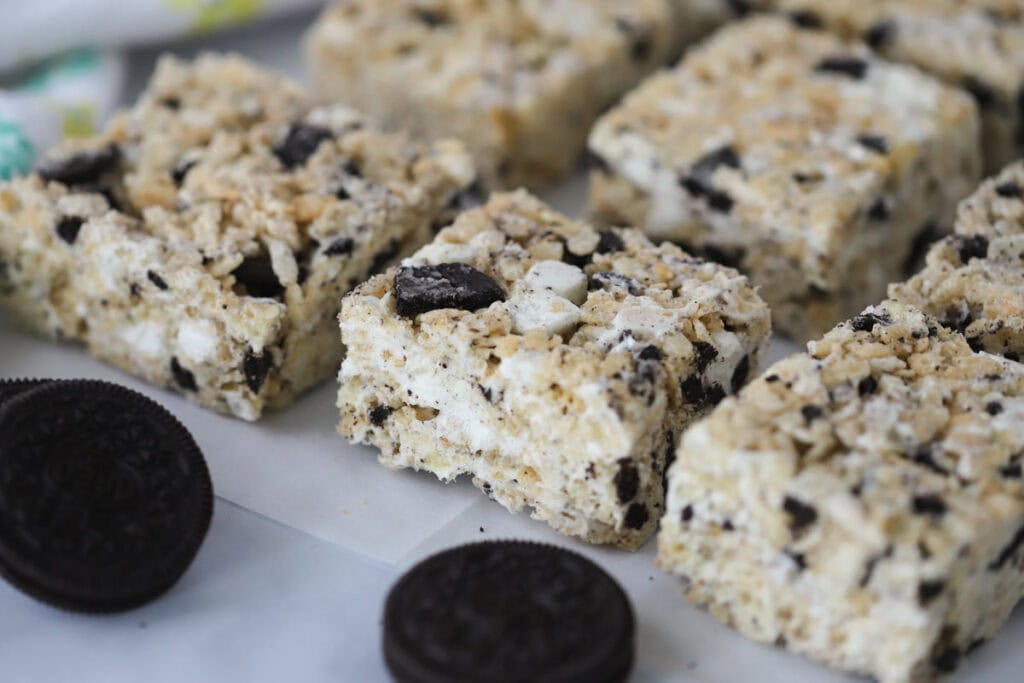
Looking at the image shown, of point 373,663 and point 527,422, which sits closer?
point 373,663

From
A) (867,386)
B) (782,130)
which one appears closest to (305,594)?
(867,386)

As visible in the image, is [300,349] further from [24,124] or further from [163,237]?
[24,124]

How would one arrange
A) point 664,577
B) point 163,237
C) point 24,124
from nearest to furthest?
point 664,577 → point 163,237 → point 24,124

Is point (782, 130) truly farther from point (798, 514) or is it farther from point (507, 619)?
point (507, 619)

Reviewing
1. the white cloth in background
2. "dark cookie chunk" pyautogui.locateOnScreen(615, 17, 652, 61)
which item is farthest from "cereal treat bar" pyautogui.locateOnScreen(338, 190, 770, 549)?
the white cloth in background

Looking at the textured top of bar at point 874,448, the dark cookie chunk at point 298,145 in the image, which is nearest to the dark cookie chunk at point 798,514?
the textured top of bar at point 874,448

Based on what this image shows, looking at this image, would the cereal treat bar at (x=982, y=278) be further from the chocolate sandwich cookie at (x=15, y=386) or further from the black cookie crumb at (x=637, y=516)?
the chocolate sandwich cookie at (x=15, y=386)

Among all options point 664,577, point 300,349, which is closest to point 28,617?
point 300,349
